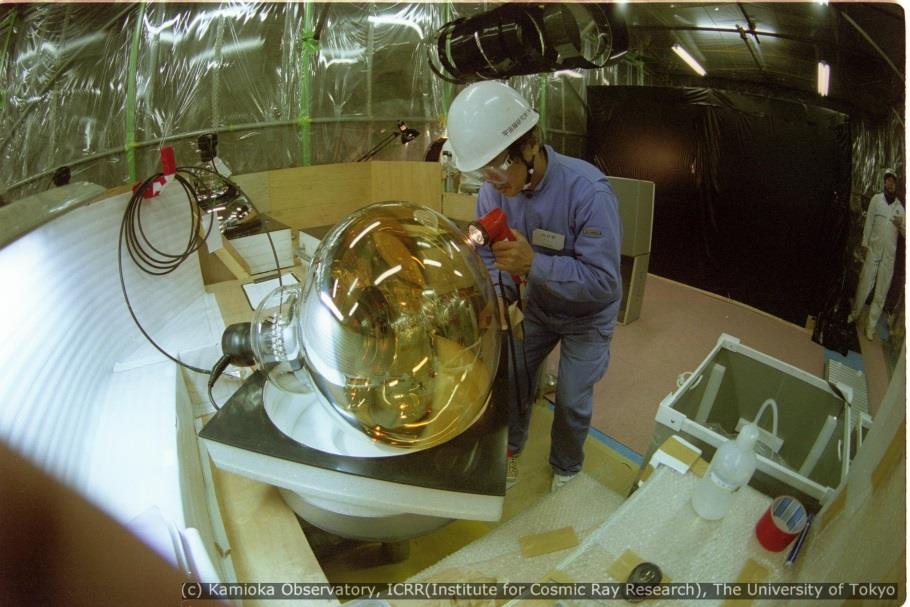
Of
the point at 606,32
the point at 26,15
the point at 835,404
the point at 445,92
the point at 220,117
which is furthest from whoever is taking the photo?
the point at 445,92

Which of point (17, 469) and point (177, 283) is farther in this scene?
point (177, 283)

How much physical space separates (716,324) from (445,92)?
3189mm

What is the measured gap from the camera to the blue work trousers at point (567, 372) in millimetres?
1431

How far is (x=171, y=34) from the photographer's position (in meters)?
2.97

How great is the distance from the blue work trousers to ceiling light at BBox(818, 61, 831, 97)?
1.84 meters

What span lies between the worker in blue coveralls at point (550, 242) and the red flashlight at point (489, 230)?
2 centimetres

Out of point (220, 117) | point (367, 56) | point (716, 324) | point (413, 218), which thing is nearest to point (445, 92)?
point (367, 56)

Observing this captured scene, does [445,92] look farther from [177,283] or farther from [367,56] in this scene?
[177,283]

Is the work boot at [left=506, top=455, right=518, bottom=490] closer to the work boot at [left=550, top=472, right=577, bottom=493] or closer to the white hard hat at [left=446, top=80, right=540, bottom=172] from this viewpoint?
the work boot at [left=550, top=472, right=577, bottom=493]

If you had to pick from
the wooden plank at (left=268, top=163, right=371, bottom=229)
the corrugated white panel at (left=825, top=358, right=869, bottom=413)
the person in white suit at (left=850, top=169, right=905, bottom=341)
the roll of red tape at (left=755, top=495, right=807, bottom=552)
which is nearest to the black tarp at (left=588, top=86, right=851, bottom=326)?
the person in white suit at (left=850, top=169, right=905, bottom=341)

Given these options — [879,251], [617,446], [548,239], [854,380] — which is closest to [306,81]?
[548,239]

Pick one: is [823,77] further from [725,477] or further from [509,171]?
[725,477]

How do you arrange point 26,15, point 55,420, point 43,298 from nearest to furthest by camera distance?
point 55,420 < point 43,298 < point 26,15

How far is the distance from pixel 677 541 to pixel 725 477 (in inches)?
5.4
